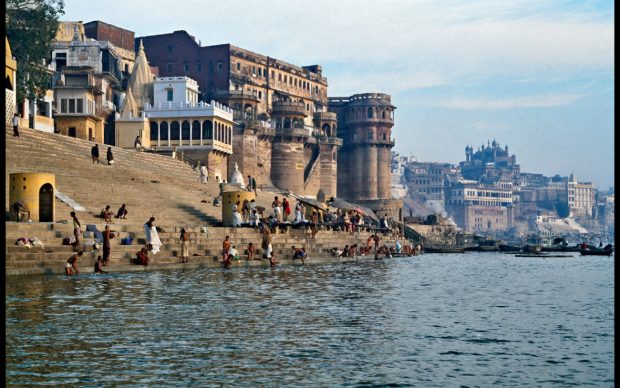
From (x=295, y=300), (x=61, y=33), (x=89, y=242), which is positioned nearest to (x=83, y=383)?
(x=295, y=300)

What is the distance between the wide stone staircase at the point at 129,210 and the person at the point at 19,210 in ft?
3.07

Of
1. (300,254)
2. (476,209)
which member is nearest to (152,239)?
(300,254)

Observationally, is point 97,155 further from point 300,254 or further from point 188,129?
point 188,129

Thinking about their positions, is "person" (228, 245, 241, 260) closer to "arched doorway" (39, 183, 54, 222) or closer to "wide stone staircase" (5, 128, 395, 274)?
"wide stone staircase" (5, 128, 395, 274)

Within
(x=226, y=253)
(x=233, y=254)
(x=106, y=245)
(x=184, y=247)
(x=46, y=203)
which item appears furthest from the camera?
(x=233, y=254)

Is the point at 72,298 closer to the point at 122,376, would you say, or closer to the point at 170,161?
the point at 122,376

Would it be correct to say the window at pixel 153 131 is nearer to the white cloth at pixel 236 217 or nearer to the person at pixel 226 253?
the white cloth at pixel 236 217

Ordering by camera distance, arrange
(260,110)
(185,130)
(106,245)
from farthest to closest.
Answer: (260,110) → (185,130) → (106,245)

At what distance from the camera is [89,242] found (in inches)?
1019

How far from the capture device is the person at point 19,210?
2655 centimetres

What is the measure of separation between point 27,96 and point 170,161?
772cm

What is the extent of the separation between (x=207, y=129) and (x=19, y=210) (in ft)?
108

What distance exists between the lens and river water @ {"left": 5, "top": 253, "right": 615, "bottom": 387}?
1126 centimetres

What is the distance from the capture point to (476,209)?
18112 cm
